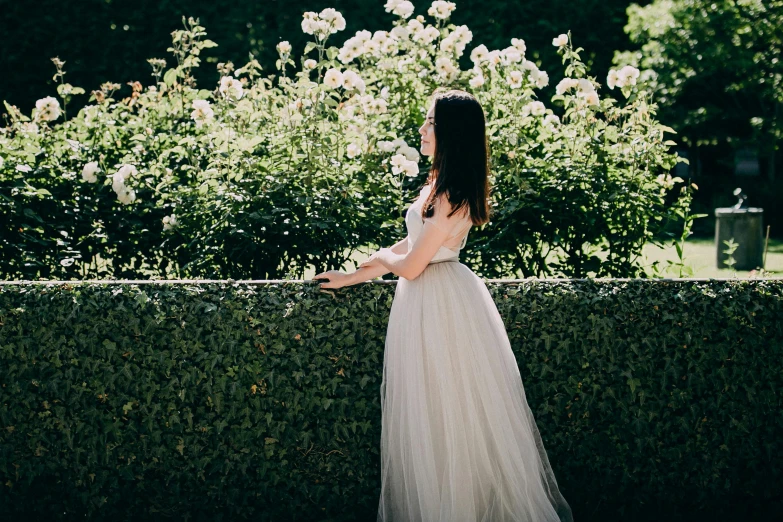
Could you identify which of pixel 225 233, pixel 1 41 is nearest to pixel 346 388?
pixel 225 233

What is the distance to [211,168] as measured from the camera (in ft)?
15.3

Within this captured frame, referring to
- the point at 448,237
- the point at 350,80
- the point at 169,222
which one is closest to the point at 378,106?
the point at 350,80

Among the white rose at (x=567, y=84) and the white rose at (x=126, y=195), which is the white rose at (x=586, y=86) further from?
the white rose at (x=126, y=195)

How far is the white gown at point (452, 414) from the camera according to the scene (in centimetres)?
326

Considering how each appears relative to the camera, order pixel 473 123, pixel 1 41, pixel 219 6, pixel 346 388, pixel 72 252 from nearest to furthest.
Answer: pixel 473 123 < pixel 346 388 < pixel 72 252 < pixel 1 41 < pixel 219 6

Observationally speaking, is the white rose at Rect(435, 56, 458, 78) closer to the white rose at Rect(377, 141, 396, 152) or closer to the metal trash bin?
the white rose at Rect(377, 141, 396, 152)

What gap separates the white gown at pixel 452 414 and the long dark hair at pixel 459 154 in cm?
9

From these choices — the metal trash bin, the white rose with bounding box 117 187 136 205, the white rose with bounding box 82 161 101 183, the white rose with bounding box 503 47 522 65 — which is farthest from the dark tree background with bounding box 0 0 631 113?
the white rose with bounding box 117 187 136 205

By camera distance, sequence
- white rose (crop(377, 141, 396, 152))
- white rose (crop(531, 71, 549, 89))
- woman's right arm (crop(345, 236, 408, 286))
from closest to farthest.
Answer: woman's right arm (crop(345, 236, 408, 286)), white rose (crop(377, 141, 396, 152)), white rose (crop(531, 71, 549, 89))

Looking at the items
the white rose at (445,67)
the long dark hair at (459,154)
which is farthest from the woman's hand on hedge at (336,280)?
the white rose at (445,67)

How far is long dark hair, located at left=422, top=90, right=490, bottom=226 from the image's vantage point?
10.6 ft

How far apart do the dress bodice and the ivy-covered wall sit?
1.09 ft

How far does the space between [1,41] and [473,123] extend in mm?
9703

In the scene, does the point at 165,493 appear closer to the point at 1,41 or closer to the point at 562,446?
the point at 562,446
